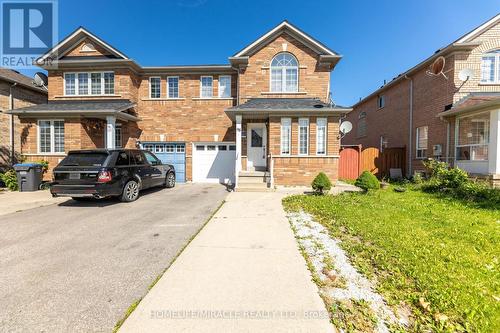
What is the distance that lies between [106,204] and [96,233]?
9.79 ft

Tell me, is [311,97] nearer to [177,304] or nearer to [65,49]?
[177,304]

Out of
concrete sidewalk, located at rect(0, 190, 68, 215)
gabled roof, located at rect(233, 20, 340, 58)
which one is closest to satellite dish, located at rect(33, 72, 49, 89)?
concrete sidewalk, located at rect(0, 190, 68, 215)

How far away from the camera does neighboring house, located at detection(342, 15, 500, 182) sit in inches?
367

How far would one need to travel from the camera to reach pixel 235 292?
260cm

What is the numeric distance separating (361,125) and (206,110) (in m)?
15.5

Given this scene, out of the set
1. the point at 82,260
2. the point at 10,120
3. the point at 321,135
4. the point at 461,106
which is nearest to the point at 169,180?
the point at 82,260

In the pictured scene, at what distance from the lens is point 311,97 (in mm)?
12141

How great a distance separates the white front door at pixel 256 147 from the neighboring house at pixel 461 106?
349 inches

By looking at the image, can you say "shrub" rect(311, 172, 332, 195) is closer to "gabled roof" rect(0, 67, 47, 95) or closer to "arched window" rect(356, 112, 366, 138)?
"arched window" rect(356, 112, 366, 138)

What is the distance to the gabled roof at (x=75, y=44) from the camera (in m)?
12.5

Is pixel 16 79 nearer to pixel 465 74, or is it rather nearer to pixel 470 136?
pixel 465 74

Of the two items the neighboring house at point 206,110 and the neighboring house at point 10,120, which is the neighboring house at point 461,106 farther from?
the neighboring house at point 10,120

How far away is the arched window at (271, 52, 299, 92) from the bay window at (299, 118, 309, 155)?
2.45 metres

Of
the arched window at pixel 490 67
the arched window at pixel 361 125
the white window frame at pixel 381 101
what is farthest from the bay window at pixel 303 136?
the arched window at pixel 361 125
